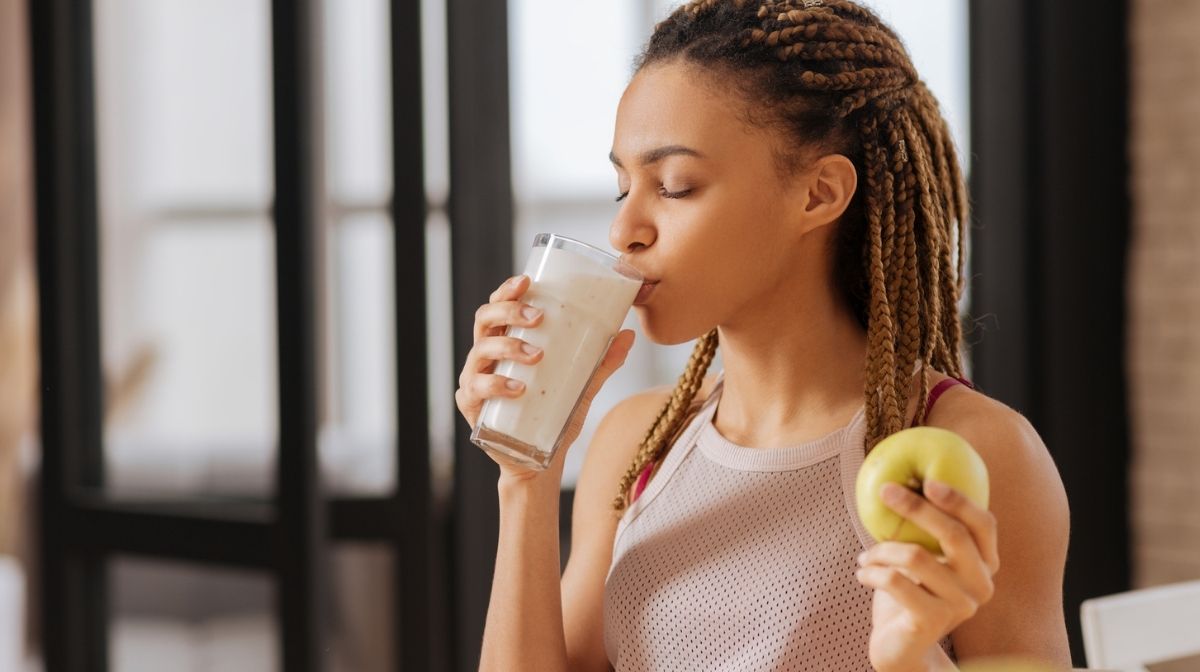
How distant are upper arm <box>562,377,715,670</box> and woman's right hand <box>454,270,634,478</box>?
21cm

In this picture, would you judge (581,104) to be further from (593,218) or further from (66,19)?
(66,19)

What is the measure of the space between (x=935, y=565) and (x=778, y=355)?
1.47ft

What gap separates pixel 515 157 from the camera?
242 cm

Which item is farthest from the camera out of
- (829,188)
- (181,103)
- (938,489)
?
(181,103)

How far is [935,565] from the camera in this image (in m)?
0.86

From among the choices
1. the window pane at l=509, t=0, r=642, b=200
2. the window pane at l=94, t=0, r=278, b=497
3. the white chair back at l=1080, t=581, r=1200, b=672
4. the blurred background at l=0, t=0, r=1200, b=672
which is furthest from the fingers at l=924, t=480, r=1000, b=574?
the window pane at l=94, t=0, r=278, b=497

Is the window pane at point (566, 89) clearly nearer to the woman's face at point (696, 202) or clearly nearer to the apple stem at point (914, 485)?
the woman's face at point (696, 202)

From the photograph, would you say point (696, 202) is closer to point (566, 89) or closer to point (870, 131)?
point (870, 131)

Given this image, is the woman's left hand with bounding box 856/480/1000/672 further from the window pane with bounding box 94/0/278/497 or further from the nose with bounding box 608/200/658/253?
the window pane with bounding box 94/0/278/497

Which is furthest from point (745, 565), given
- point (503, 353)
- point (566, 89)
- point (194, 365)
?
point (194, 365)

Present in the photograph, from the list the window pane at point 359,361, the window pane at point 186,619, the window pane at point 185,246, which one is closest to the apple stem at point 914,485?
the window pane at point 359,361

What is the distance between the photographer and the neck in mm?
1261

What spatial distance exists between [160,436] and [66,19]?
91 cm

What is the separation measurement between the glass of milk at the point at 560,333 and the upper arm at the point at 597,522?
0.26 m
